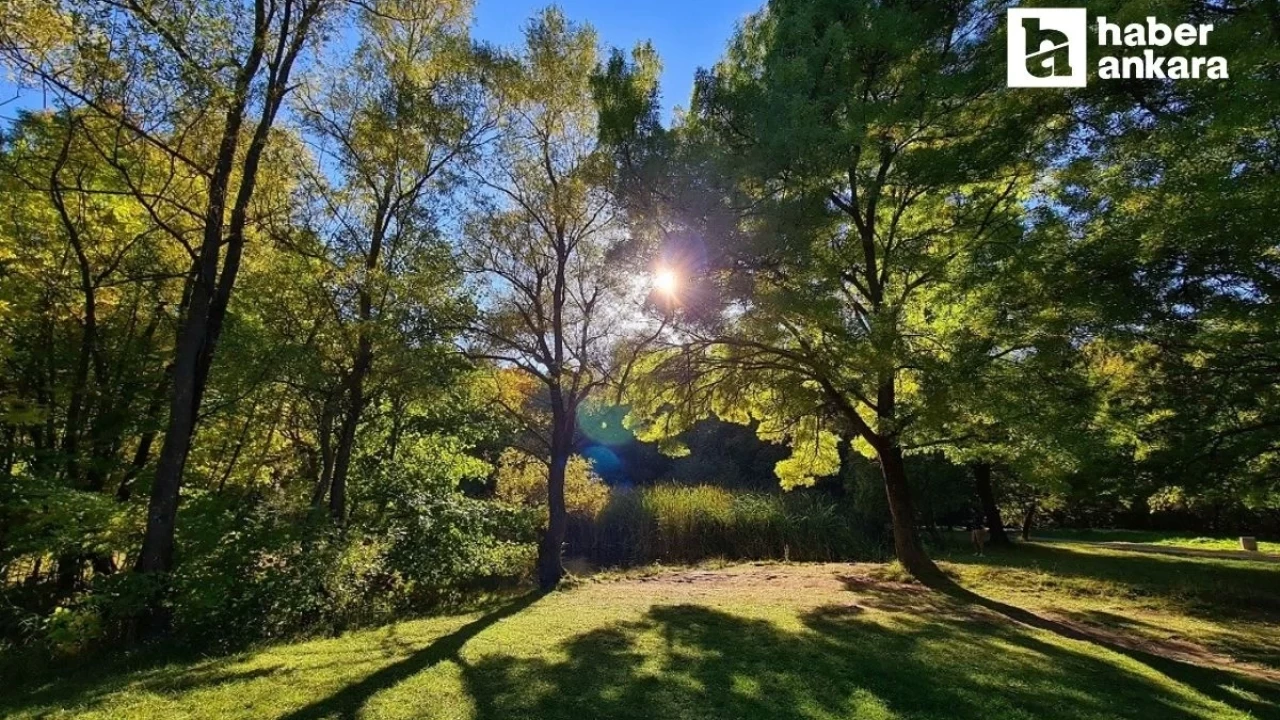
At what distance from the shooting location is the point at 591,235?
39.3ft

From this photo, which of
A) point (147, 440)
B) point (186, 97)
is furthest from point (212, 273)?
point (147, 440)

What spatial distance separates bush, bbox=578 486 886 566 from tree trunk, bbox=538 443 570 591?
14.7ft

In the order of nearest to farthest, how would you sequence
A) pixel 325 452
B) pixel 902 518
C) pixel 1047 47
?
pixel 1047 47
pixel 902 518
pixel 325 452

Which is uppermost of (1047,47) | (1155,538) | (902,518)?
(1047,47)

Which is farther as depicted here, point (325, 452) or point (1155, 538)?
point (1155, 538)

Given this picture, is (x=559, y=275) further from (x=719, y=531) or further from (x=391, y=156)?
(x=719, y=531)

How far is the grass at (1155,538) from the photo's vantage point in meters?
17.3

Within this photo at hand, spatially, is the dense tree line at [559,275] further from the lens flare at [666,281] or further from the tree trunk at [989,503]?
the tree trunk at [989,503]

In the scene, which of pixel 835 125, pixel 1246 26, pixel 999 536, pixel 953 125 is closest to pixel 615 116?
pixel 835 125

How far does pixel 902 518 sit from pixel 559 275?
25.4 ft

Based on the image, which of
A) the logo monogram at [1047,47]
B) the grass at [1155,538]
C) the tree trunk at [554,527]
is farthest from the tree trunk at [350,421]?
the grass at [1155,538]

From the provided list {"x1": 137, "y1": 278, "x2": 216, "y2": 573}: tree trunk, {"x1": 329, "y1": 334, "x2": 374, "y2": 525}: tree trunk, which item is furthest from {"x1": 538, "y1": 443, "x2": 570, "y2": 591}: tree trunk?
{"x1": 137, "y1": 278, "x2": 216, "y2": 573}: tree trunk

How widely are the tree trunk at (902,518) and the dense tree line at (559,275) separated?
73 mm

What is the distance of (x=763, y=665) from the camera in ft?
16.2
